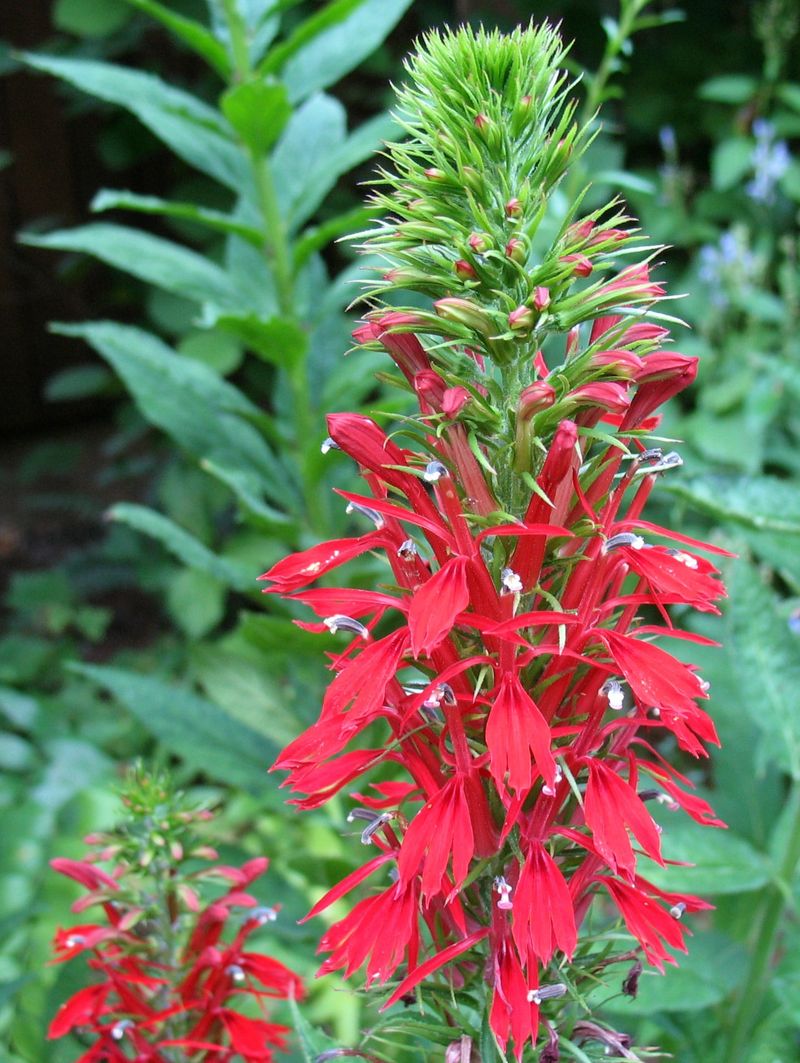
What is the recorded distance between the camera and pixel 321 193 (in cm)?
194

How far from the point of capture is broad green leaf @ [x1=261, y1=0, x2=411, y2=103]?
1.92 meters

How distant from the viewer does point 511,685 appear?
2.62ft

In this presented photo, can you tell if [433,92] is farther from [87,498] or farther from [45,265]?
[45,265]

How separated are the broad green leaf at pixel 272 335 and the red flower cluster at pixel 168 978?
0.93 meters

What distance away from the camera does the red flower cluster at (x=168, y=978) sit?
109 cm

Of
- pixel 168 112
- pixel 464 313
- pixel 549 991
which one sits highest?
pixel 168 112

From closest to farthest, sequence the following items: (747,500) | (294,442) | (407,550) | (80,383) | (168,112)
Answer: (407,550) → (747,500) → (168,112) → (294,442) → (80,383)

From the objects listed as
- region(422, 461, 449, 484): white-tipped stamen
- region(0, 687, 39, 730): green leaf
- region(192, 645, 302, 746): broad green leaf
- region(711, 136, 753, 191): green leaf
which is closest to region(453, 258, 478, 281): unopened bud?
region(422, 461, 449, 484): white-tipped stamen

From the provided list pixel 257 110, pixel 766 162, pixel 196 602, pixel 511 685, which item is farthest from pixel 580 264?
pixel 766 162

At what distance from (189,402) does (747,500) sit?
1.05m

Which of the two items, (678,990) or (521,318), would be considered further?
(678,990)

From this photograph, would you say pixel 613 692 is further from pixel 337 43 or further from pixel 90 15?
pixel 90 15

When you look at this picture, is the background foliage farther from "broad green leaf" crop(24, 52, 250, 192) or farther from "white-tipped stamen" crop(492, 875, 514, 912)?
"white-tipped stamen" crop(492, 875, 514, 912)

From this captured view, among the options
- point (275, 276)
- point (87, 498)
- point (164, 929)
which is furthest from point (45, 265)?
point (164, 929)
